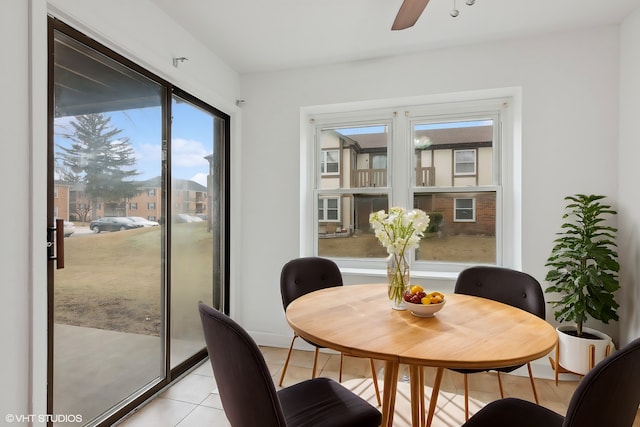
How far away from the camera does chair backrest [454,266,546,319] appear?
6.45ft

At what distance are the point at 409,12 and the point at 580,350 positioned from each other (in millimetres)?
2464

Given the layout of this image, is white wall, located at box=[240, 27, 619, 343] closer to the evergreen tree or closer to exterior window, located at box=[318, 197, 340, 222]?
exterior window, located at box=[318, 197, 340, 222]

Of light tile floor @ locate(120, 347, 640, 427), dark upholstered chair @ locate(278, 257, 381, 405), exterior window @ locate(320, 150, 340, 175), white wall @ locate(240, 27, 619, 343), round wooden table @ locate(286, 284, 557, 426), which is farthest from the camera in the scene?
exterior window @ locate(320, 150, 340, 175)

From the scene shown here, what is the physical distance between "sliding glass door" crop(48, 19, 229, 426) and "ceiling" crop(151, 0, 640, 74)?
572 millimetres

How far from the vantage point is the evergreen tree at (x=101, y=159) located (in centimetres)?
180

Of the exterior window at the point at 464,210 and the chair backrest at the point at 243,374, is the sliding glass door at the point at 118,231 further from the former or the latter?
the exterior window at the point at 464,210

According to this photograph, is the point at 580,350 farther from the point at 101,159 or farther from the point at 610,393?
the point at 101,159

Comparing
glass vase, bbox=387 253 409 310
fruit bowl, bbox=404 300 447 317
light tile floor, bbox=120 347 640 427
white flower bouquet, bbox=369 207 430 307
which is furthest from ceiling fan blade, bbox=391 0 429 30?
light tile floor, bbox=120 347 640 427

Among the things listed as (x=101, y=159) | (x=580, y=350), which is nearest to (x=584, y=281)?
(x=580, y=350)

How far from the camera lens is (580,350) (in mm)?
2312

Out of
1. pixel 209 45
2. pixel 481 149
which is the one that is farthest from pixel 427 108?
pixel 209 45

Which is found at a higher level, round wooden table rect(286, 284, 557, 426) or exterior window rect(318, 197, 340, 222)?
exterior window rect(318, 197, 340, 222)

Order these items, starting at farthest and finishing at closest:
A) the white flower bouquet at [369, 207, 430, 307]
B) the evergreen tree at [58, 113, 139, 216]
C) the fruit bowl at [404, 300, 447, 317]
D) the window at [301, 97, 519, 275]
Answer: the window at [301, 97, 519, 275] → the evergreen tree at [58, 113, 139, 216] → the white flower bouquet at [369, 207, 430, 307] → the fruit bowl at [404, 300, 447, 317]

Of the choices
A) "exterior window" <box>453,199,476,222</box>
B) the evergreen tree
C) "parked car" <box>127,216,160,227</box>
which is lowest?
"parked car" <box>127,216,160,227</box>
